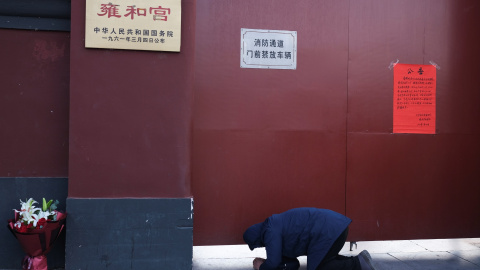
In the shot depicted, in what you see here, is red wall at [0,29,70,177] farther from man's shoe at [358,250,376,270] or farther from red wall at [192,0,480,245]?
man's shoe at [358,250,376,270]

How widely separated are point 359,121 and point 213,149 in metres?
1.92

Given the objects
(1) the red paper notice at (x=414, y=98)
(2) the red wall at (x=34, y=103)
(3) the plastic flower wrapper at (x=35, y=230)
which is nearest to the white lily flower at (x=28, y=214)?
(3) the plastic flower wrapper at (x=35, y=230)

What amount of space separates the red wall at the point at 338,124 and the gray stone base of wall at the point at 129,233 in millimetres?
711

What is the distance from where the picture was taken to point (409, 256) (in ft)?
17.4

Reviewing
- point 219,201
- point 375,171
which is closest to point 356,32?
point 375,171

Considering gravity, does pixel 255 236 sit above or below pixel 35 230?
below

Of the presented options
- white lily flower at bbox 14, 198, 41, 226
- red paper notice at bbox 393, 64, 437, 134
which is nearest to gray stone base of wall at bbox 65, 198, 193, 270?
white lily flower at bbox 14, 198, 41, 226

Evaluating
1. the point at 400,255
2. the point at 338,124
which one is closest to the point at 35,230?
the point at 338,124

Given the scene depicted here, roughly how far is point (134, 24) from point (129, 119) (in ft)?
3.27

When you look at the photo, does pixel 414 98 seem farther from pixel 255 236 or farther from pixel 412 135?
pixel 255 236

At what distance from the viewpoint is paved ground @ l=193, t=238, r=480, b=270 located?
4914mm

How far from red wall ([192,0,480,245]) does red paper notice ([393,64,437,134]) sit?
0.10 meters

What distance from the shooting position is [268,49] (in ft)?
16.9

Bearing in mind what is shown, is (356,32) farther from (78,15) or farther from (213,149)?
(78,15)
